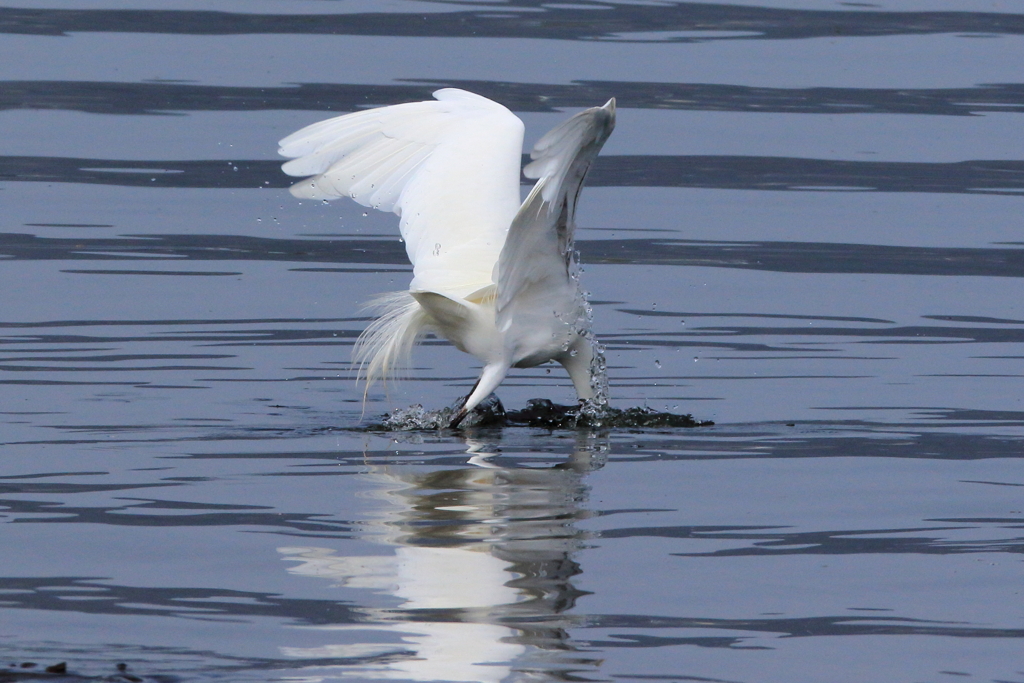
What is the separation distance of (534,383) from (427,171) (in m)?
1.28

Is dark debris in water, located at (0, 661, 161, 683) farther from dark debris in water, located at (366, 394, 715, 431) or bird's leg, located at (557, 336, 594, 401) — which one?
bird's leg, located at (557, 336, 594, 401)

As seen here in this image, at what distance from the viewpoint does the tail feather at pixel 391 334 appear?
7895mm

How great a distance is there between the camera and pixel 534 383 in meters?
9.05

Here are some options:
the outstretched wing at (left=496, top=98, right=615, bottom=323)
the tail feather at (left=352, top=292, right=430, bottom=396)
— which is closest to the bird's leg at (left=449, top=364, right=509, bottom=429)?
the outstretched wing at (left=496, top=98, right=615, bottom=323)

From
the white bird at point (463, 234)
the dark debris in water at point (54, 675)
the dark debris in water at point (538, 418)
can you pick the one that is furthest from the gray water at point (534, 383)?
the white bird at point (463, 234)

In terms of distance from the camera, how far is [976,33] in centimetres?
2020

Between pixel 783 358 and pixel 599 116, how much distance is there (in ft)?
11.1

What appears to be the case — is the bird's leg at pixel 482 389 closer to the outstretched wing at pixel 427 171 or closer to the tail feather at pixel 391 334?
the tail feather at pixel 391 334

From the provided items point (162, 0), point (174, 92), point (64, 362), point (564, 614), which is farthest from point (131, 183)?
point (564, 614)

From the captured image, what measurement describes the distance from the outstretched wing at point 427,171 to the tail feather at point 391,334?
0.22 meters

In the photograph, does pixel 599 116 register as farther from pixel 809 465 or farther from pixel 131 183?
pixel 131 183

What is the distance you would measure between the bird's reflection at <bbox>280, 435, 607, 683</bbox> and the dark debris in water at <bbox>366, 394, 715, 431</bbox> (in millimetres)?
997

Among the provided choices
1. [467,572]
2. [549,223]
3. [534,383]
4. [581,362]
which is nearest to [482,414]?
[581,362]

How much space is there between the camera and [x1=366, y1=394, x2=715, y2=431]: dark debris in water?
25.4 ft
